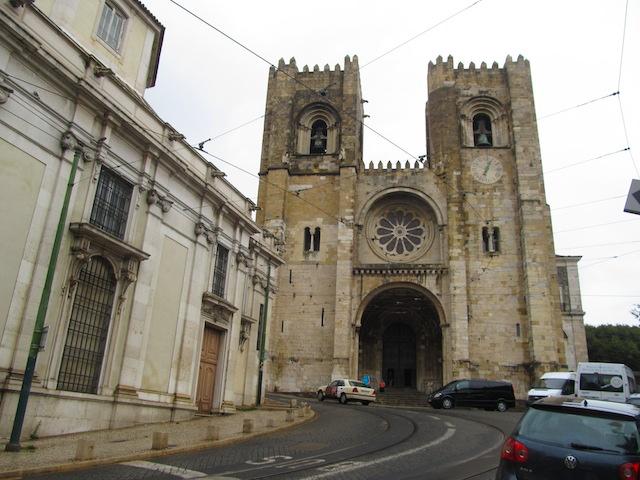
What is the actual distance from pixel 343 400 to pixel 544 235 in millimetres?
15196

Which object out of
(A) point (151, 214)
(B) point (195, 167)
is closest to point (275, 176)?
(B) point (195, 167)

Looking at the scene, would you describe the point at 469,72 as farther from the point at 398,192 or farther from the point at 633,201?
the point at 633,201

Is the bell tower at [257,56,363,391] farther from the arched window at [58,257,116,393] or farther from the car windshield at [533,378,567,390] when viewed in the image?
the arched window at [58,257,116,393]

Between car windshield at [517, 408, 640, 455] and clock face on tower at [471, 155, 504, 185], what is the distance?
29666 millimetres

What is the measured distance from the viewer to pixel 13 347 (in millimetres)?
10016

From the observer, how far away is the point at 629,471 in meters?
4.48

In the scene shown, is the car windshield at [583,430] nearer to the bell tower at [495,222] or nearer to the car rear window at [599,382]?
the car rear window at [599,382]

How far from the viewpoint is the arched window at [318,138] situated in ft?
119

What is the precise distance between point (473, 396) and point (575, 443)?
19350mm

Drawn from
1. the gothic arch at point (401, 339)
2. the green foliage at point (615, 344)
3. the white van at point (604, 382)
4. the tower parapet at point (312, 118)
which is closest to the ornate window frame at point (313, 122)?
the tower parapet at point (312, 118)

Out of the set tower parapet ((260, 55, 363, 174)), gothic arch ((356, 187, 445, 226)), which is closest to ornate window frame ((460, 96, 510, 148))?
gothic arch ((356, 187, 445, 226))

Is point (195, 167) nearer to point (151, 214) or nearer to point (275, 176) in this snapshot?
point (151, 214)

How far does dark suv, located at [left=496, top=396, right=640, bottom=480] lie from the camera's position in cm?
461

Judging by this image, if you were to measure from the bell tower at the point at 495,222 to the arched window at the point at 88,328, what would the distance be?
2126 cm
